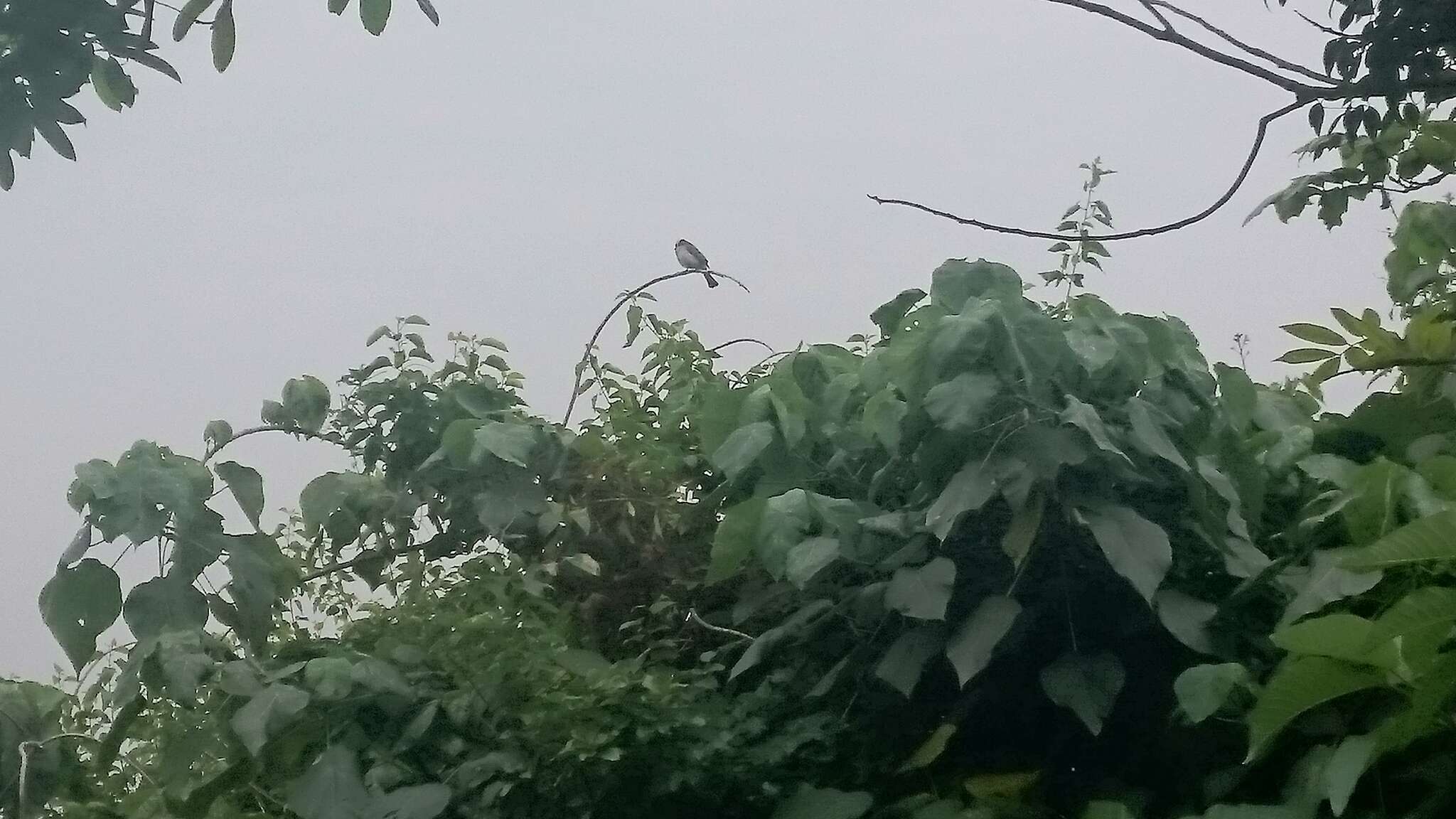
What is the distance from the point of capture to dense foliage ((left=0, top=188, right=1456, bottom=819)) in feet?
2.76

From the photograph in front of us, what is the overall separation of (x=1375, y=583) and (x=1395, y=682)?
5.0 inches

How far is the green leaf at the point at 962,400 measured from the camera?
0.85m

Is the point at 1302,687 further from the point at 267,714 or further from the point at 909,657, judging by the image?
the point at 267,714

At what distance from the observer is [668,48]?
176 centimetres

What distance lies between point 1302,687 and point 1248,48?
0.60 metres

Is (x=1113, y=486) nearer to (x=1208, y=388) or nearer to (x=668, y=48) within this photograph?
(x=1208, y=388)

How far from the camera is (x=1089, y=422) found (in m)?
0.83

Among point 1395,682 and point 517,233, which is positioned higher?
point 517,233

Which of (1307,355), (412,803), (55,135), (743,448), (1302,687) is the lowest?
(412,803)

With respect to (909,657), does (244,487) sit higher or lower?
higher

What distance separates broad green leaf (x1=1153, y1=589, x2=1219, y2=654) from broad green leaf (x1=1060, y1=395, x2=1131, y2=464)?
→ 0.37 feet

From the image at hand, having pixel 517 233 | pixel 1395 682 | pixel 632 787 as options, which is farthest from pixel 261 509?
pixel 1395 682

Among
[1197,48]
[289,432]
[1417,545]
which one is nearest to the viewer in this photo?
[1417,545]

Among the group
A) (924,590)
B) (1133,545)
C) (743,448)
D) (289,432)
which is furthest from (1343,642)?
(289,432)
